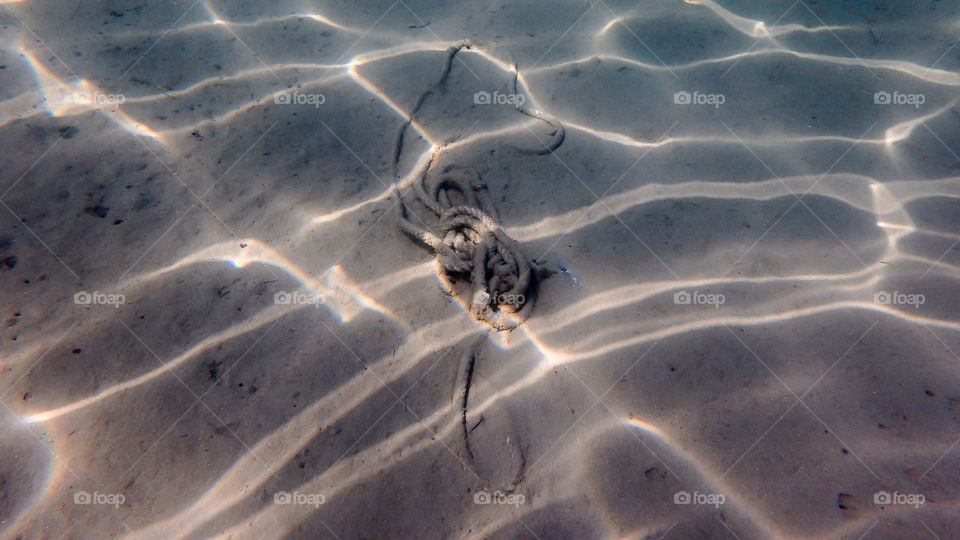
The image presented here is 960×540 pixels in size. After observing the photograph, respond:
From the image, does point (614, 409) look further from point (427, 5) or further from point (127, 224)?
point (427, 5)

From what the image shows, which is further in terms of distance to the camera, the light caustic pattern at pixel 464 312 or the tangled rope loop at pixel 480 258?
the tangled rope loop at pixel 480 258

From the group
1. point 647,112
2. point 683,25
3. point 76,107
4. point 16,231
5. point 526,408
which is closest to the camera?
point 526,408

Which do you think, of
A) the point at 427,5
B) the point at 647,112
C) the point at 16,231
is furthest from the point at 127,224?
the point at 647,112

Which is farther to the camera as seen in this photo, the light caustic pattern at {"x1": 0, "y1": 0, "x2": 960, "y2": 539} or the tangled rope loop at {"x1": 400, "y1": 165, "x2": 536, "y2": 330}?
the tangled rope loop at {"x1": 400, "y1": 165, "x2": 536, "y2": 330}

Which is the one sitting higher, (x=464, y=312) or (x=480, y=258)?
(x=480, y=258)
